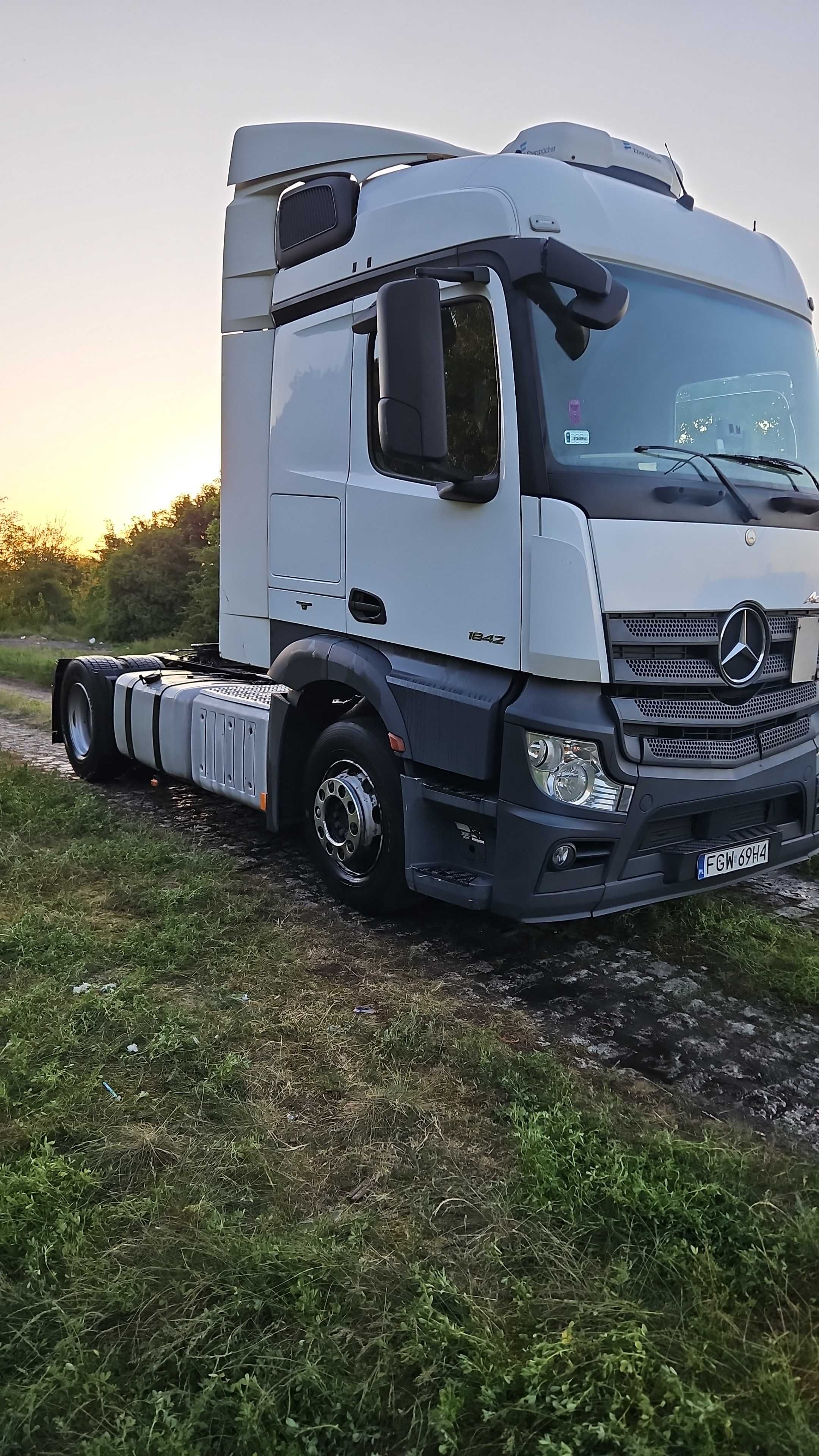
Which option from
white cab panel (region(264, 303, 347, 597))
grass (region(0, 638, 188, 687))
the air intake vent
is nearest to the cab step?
white cab panel (region(264, 303, 347, 597))

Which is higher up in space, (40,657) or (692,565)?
(692,565)

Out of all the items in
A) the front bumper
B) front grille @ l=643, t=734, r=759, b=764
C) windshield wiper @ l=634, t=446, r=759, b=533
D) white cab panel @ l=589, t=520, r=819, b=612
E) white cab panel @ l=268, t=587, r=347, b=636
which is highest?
windshield wiper @ l=634, t=446, r=759, b=533

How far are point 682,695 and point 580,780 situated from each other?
1.87ft

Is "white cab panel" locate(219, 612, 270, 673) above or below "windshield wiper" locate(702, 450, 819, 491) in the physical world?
below

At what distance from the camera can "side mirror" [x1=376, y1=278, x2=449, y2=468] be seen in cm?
385

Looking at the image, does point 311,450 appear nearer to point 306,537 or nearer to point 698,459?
point 306,537

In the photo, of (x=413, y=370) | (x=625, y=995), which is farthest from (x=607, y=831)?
(x=413, y=370)

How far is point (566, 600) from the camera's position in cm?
384

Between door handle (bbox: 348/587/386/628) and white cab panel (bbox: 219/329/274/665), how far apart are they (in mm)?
942

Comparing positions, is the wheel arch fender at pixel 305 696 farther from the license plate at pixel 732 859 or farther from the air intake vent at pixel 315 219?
the air intake vent at pixel 315 219

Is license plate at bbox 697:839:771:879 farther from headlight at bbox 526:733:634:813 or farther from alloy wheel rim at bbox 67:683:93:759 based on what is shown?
alloy wheel rim at bbox 67:683:93:759

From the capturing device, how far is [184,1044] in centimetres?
365

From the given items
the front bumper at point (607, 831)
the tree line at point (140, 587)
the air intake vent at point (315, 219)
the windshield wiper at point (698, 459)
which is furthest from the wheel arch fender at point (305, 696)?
the tree line at point (140, 587)

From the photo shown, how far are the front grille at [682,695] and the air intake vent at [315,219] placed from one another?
2593 millimetres
